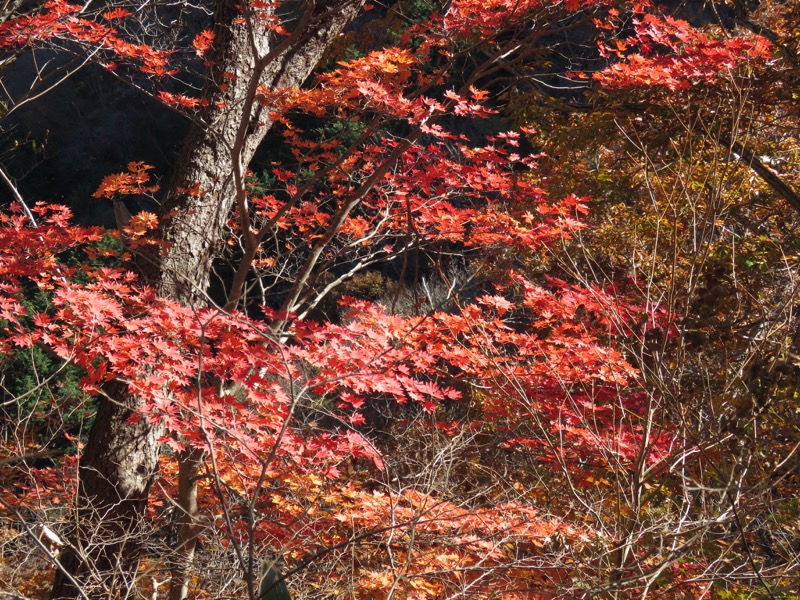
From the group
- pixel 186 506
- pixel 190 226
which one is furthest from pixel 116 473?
pixel 190 226

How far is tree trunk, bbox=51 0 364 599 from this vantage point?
4.41 meters

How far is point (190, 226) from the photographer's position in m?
4.61

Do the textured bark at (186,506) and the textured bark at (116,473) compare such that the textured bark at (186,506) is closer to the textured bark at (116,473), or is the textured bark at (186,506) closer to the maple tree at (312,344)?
the maple tree at (312,344)

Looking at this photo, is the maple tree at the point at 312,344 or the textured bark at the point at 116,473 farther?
the textured bark at the point at 116,473

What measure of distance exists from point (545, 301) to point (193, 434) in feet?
7.35

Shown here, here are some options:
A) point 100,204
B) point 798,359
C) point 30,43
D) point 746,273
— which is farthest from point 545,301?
Answer: point 100,204

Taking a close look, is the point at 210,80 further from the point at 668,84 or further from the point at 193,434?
the point at 668,84

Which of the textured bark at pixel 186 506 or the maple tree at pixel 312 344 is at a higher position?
the maple tree at pixel 312 344

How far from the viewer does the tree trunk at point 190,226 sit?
4.41 metres

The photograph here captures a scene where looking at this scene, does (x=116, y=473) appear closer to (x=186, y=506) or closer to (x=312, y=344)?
(x=186, y=506)

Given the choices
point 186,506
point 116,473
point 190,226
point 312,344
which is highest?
point 190,226

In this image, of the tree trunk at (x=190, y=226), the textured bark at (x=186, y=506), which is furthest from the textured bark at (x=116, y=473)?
the textured bark at (x=186, y=506)

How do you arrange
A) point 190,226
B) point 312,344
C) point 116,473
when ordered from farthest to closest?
point 190,226 < point 116,473 < point 312,344

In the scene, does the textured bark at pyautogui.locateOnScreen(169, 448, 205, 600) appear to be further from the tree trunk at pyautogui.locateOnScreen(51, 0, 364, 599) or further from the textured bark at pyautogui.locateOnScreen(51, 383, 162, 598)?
the textured bark at pyautogui.locateOnScreen(51, 383, 162, 598)
